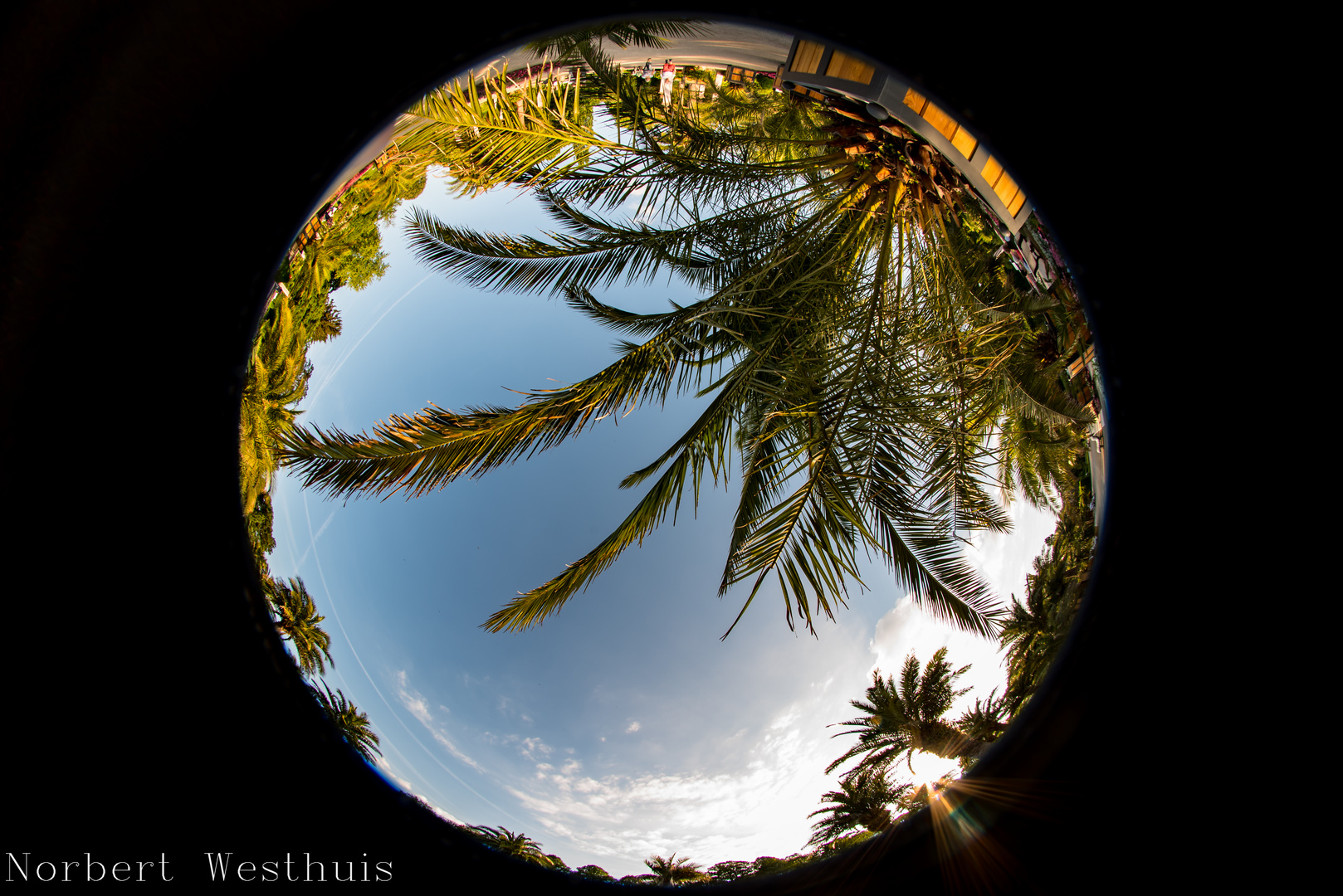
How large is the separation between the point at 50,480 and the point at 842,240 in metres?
3.06

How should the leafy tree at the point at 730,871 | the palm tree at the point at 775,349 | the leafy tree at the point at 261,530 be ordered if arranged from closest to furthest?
1. the leafy tree at the point at 261,530
2. the leafy tree at the point at 730,871
3. the palm tree at the point at 775,349

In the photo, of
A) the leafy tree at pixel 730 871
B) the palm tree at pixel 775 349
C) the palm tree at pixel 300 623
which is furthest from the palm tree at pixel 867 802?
the palm tree at pixel 300 623

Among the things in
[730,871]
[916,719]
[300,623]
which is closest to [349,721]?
[300,623]

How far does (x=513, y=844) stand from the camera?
71.2 inches

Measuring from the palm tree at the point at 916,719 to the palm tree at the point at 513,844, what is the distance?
1125 mm

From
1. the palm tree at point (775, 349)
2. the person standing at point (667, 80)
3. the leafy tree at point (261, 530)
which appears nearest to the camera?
the leafy tree at point (261, 530)

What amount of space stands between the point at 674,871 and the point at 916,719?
106cm

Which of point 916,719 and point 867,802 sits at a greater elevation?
point 916,719

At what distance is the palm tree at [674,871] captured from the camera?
1.84 meters

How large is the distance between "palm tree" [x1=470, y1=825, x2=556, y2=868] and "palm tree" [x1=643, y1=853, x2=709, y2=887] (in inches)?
14.4

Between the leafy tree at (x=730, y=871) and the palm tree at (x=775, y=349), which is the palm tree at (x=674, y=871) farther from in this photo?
the palm tree at (x=775, y=349)

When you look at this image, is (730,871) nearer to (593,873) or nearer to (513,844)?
(593,873)

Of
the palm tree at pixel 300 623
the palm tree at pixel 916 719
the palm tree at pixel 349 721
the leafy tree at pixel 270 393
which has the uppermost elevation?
the leafy tree at pixel 270 393

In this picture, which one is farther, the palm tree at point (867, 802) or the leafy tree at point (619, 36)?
the palm tree at point (867, 802)
